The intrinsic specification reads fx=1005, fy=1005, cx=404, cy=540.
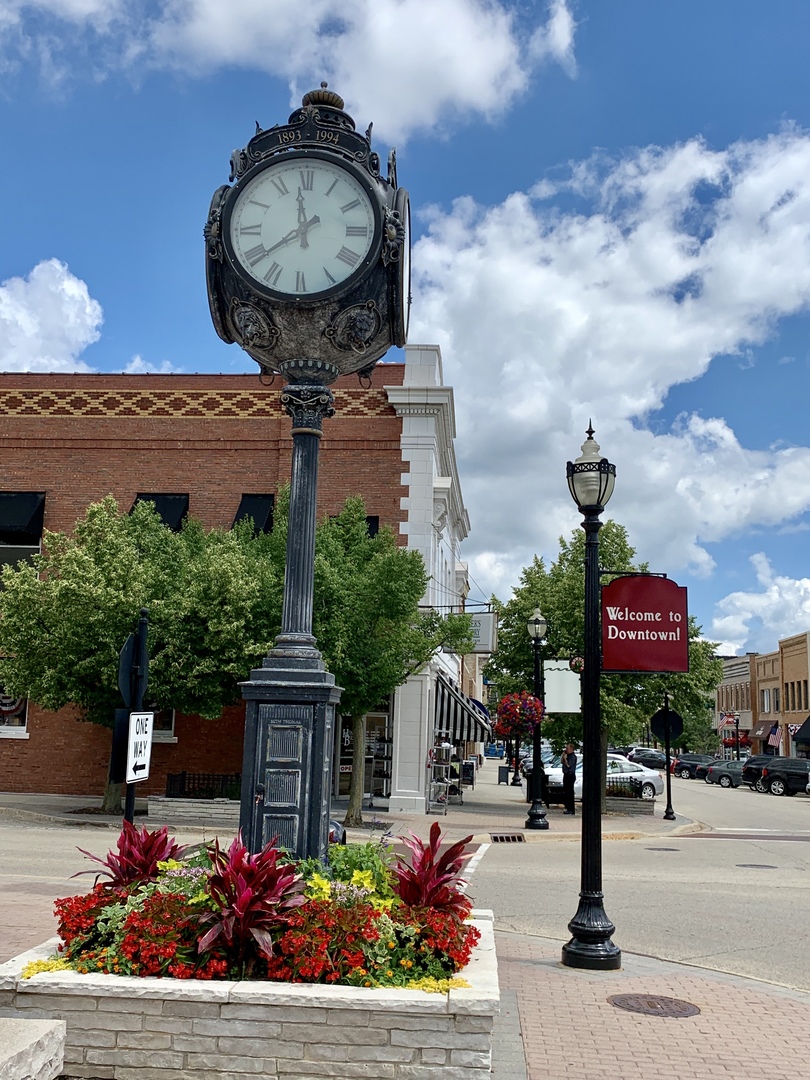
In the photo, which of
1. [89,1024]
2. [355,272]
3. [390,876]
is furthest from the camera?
[355,272]

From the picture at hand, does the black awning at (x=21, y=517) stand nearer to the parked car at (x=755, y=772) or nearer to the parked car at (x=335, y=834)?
the parked car at (x=335, y=834)

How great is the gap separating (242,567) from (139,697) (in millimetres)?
12378

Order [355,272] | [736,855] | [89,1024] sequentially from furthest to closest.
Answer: [736,855], [355,272], [89,1024]

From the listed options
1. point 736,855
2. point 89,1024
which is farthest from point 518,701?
point 89,1024

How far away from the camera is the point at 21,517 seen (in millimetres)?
24969

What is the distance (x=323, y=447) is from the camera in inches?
1015

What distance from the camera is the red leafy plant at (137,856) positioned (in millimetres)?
5871

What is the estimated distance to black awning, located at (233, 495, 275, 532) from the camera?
24656 millimetres

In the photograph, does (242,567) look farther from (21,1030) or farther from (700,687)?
(700,687)

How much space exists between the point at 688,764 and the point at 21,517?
45166mm

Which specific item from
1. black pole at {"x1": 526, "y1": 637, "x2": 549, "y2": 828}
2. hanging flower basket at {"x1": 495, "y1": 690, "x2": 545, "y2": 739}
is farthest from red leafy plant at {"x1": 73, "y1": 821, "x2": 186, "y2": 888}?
hanging flower basket at {"x1": 495, "y1": 690, "x2": 545, "y2": 739}

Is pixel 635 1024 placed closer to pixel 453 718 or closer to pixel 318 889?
pixel 318 889

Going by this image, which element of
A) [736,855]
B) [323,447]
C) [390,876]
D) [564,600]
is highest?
[323,447]

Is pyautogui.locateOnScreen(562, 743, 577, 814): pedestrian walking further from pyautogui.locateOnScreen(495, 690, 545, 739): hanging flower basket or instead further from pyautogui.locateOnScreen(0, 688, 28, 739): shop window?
pyautogui.locateOnScreen(0, 688, 28, 739): shop window
